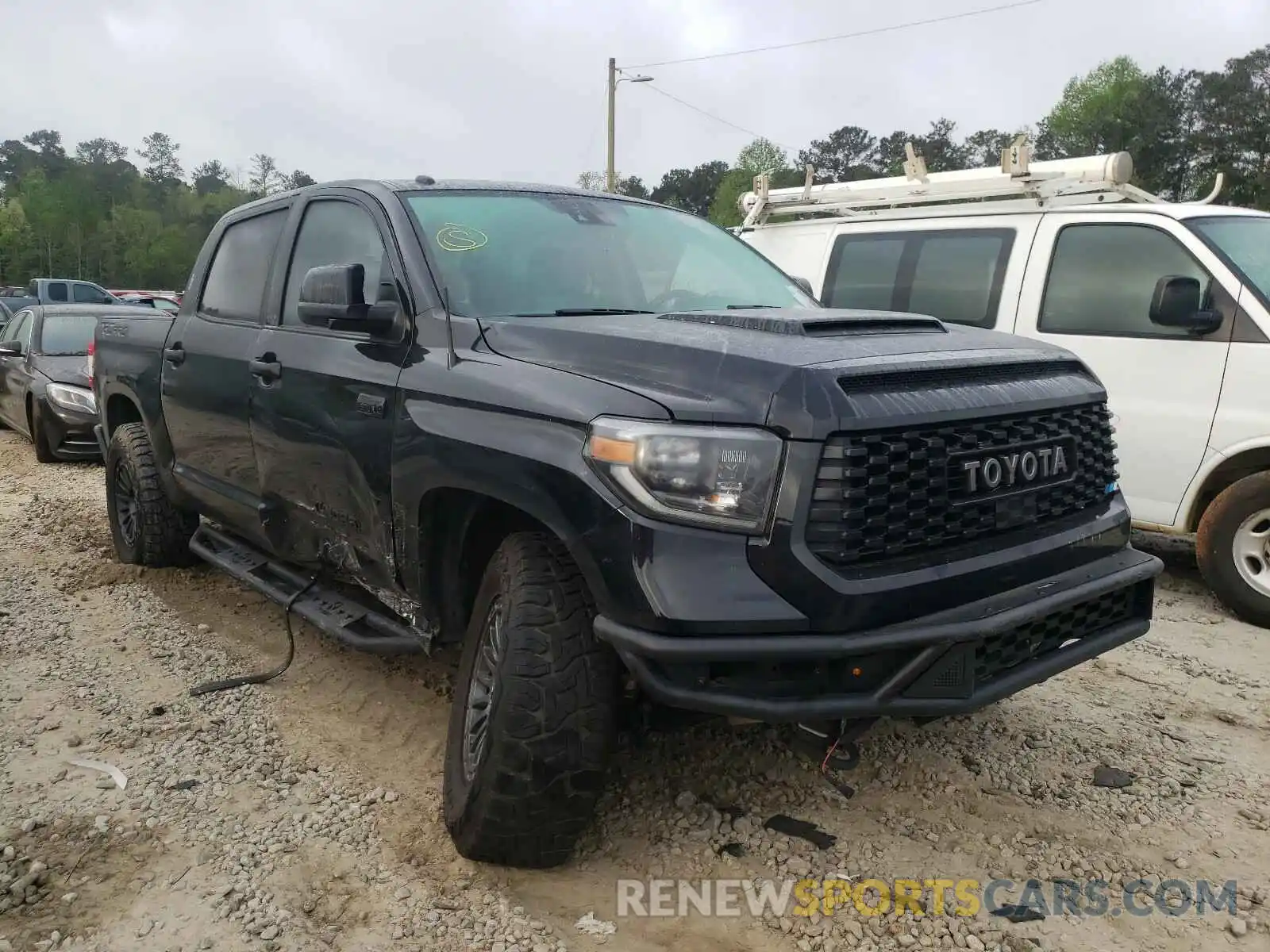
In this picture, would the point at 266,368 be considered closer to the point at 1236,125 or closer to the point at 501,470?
the point at 501,470

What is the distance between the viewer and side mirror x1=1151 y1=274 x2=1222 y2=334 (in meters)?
4.82

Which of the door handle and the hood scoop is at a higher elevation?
the hood scoop

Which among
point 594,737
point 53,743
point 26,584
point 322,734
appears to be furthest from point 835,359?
point 26,584

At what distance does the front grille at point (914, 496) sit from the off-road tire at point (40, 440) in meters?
9.10

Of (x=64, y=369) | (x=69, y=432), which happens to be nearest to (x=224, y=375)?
(x=69, y=432)

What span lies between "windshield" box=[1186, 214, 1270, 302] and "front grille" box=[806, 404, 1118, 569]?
2.95 metres

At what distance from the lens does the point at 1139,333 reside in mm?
5168

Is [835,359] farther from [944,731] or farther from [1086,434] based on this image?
[944,731]

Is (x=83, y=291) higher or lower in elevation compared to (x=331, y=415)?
lower

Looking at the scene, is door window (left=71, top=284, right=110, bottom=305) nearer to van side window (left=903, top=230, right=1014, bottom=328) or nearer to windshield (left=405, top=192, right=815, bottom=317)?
van side window (left=903, top=230, right=1014, bottom=328)

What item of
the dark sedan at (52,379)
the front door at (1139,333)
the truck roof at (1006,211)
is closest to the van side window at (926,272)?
the truck roof at (1006,211)

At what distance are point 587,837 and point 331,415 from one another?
1601mm

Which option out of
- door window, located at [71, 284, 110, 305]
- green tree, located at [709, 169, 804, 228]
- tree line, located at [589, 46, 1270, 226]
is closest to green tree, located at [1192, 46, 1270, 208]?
tree line, located at [589, 46, 1270, 226]

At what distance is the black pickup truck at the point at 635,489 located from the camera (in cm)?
221
